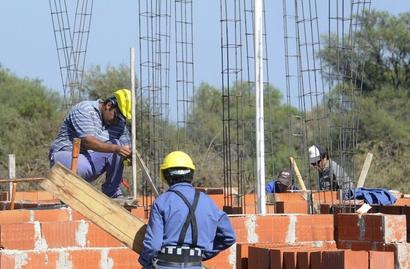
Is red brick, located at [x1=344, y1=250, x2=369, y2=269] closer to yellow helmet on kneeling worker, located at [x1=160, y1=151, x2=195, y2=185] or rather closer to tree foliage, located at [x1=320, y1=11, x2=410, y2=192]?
yellow helmet on kneeling worker, located at [x1=160, y1=151, x2=195, y2=185]

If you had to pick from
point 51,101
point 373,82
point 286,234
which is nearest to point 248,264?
point 286,234

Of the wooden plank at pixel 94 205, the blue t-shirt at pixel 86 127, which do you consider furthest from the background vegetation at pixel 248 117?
the wooden plank at pixel 94 205

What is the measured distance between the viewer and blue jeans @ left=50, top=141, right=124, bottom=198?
10953 millimetres

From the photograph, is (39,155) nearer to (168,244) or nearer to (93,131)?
(93,131)

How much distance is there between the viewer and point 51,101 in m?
38.5

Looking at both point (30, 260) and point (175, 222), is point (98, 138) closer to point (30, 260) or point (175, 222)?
point (30, 260)

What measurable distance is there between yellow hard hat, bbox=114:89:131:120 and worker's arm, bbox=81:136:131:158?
1.49 feet

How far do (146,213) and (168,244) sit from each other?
3342 mm

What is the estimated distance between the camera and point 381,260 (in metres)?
8.39

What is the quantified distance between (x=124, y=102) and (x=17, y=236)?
2.91m

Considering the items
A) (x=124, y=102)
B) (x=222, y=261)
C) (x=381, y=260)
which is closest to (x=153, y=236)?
(x=381, y=260)

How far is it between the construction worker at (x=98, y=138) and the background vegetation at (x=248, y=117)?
40.2ft

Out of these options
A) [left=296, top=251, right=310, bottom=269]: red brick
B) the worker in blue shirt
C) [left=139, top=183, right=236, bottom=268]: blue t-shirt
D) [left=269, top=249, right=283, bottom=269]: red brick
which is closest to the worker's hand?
[left=269, top=249, right=283, bottom=269]: red brick

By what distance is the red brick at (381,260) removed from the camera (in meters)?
8.25
